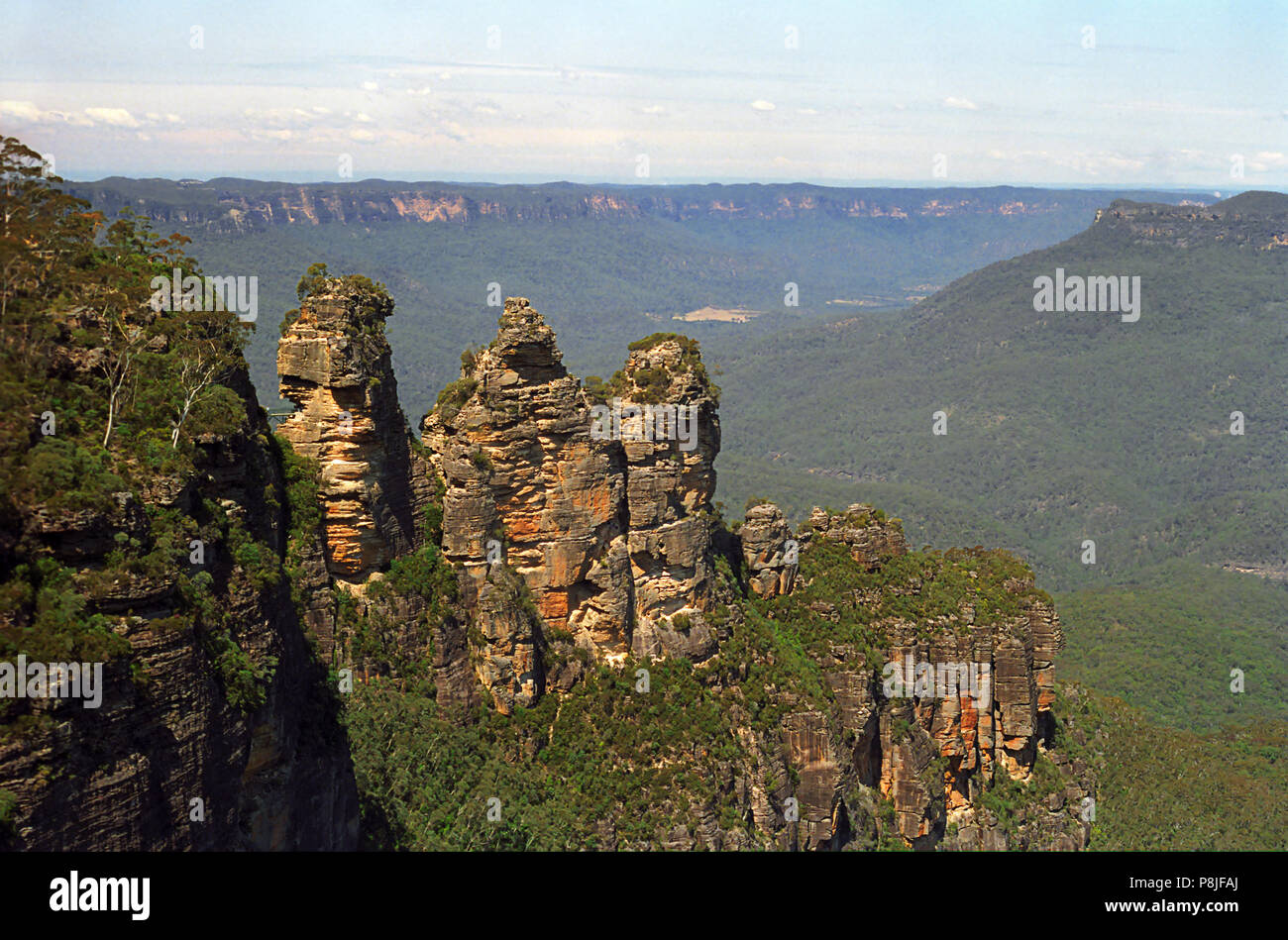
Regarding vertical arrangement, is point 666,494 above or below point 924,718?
above

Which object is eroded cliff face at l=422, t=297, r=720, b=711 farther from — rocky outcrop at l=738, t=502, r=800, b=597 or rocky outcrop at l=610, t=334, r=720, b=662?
rocky outcrop at l=738, t=502, r=800, b=597

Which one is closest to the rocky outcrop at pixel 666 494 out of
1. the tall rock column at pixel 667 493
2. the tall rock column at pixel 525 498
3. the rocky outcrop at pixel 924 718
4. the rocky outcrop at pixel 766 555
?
the tall rock column at pixel 667 493

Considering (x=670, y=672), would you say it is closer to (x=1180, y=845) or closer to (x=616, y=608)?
(x=616, y=608)

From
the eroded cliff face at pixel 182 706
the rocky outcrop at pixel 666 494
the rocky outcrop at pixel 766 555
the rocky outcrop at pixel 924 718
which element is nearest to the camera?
the eroded cliff face at pixel 182 706

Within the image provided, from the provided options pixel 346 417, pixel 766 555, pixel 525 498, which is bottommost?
pixel 766 555

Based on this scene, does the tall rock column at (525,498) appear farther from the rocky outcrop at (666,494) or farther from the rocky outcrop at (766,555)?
the rocky outcrop at (766,555)

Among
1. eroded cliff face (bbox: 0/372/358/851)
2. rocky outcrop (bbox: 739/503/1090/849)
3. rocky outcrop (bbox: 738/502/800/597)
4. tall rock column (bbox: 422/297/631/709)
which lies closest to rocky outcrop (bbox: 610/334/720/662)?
tall rock column (bbox: 422/297/631/709)

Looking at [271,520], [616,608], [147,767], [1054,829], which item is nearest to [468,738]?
[616,608]

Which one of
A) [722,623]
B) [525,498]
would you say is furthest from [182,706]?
[722,623]

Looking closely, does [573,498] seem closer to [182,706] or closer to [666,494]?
[666,494]
